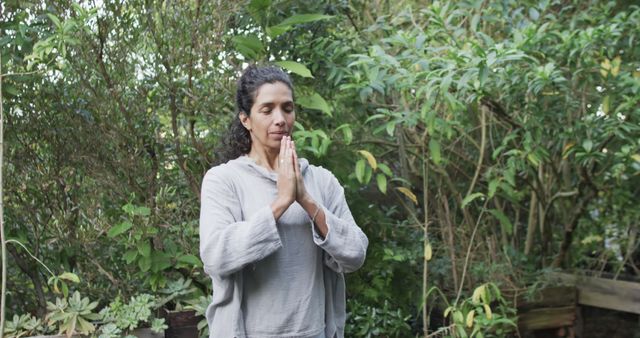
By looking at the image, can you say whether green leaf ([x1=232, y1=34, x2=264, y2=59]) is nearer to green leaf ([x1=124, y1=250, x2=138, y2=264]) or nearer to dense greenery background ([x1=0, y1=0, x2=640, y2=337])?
dense greenery background ([x1=0, y1=0, x2=640, y2=337])

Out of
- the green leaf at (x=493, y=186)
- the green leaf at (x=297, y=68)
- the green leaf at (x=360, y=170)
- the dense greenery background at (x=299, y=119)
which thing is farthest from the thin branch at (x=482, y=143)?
the green leaf at (x=297, y=68)

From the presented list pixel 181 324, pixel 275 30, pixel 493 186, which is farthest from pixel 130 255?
pixel 493 186

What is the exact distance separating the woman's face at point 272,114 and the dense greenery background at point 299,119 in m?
1.11

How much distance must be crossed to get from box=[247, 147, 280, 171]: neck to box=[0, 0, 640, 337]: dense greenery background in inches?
41.6

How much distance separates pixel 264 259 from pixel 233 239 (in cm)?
14

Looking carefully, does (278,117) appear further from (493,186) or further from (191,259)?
(493,186)

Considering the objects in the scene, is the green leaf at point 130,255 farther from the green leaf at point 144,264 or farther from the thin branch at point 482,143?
the thin branch at point 482,143

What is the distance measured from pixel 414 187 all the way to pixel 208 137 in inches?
65.5

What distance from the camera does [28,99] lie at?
3270mm

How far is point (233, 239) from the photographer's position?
1913mm

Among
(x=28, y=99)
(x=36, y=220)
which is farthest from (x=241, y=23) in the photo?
(x=36, y=220)

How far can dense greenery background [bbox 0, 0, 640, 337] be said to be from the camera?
3.21 meters

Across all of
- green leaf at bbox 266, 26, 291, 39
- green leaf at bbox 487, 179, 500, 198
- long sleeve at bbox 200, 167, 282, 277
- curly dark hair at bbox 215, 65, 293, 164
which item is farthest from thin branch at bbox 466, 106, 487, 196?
long sleeve at bbox 200, 167, 282, 277

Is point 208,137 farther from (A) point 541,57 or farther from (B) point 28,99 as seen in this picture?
(A) point 541,57
